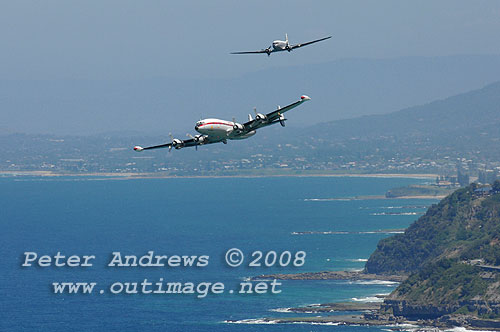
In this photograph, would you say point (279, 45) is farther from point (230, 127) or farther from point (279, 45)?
point (230, 127)

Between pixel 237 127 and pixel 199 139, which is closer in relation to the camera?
pixel 237 127

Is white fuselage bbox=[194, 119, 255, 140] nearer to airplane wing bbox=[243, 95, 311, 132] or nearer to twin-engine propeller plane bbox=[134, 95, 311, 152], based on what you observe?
twin-engine propeller plane bbox=[134, 95, 311, 152]

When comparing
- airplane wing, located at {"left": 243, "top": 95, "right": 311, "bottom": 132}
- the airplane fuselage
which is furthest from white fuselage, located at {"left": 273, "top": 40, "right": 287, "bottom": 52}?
airplane wing, located at {"left": 243, "top": 95, "right": 311, "bottom": 132}

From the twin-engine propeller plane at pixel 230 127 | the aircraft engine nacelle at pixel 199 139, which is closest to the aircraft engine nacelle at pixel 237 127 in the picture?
the twin-engine propeller plane at pixel 230 127

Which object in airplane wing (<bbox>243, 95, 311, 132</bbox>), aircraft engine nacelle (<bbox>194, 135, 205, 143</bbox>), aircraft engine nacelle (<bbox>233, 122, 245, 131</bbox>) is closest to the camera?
aircraft engine nacelle (<bbox>233, 122, 245, 131</bbox>)

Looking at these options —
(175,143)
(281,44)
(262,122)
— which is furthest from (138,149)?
(281,44)

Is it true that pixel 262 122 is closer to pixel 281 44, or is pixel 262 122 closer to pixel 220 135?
pixel 220 135

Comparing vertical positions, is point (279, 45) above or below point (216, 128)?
above

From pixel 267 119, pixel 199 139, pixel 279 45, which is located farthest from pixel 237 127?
pixel 279 45

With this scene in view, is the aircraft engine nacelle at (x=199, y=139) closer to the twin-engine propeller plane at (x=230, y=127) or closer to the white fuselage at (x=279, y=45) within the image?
the twin-engine propeller plane at (x=230, y=127)
